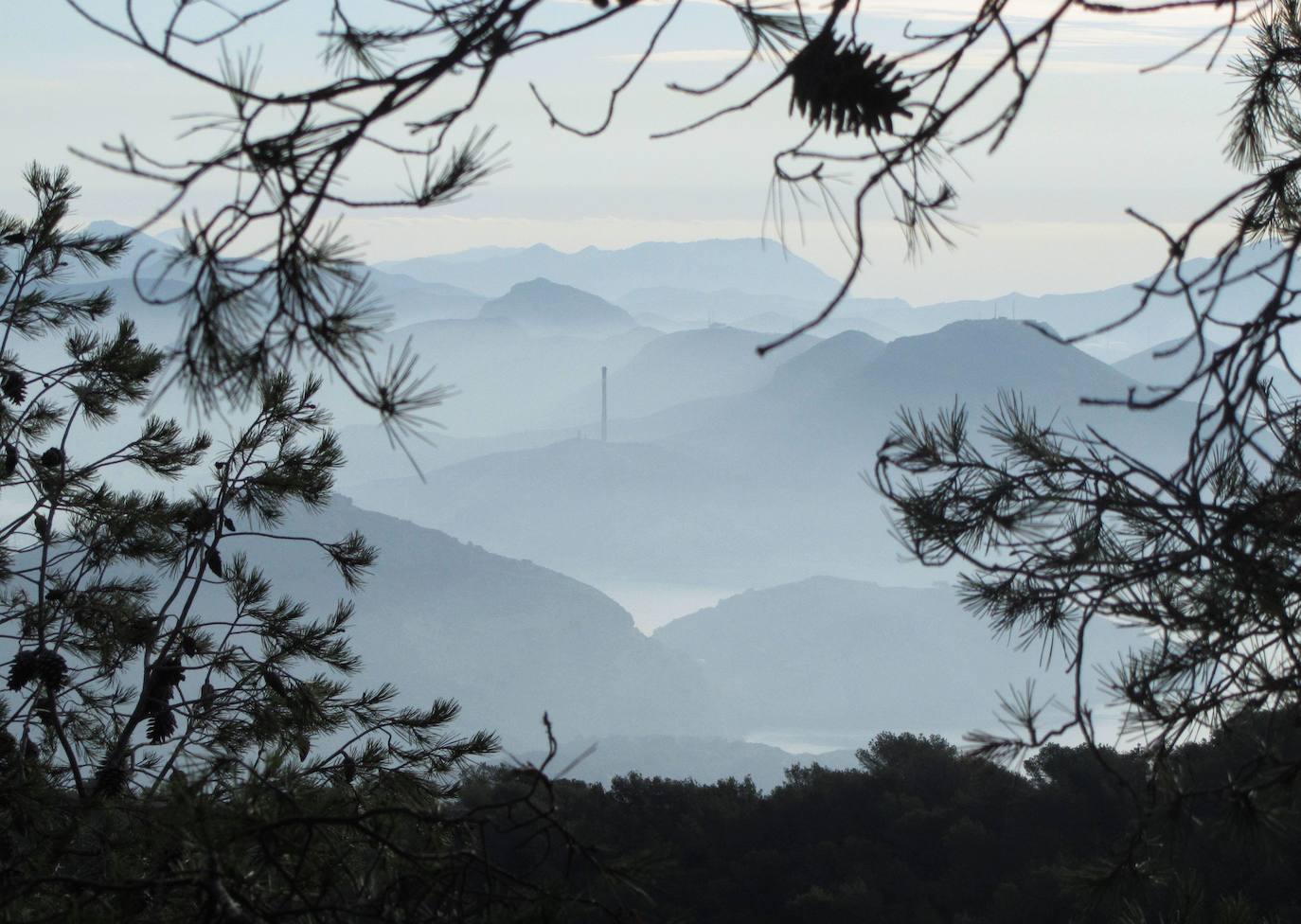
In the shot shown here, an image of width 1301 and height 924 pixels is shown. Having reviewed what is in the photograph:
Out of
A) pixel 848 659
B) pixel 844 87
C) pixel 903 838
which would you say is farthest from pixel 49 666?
pixel 848 659

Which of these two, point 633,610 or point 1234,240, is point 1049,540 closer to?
point 1234,240

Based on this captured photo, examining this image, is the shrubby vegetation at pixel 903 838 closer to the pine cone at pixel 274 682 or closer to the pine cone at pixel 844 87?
the pine cone at pixel 274 682

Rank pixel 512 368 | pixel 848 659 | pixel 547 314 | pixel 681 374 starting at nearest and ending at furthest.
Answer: pixel 848 659 → pixel 681 374 → pixel 512 368 → pixel 547 314

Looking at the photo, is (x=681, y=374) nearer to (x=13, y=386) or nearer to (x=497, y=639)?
(x=497, y=639)

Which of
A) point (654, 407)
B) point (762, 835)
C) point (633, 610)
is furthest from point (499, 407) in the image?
point (762, 835)

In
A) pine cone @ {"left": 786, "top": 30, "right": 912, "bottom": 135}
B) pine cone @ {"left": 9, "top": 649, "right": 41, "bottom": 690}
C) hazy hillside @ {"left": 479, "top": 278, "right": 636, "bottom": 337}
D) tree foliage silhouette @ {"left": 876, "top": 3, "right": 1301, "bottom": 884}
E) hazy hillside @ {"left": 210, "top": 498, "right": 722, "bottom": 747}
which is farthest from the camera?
hazy hillside @ {"left": 479, "top": 278, "right": 636, "bottom": 337}

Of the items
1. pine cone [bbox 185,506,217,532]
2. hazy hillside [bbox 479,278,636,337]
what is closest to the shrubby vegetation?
pine cone [bbox 185,506,217,532]

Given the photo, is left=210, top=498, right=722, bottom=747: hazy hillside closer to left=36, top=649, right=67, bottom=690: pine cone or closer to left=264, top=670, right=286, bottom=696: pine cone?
left=264, top=670, right=286, bottom=696: pine cone

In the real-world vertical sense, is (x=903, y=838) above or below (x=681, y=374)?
below

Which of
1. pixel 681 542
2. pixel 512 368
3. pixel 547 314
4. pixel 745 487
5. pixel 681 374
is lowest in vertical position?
pixel 681 542
